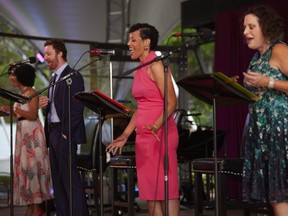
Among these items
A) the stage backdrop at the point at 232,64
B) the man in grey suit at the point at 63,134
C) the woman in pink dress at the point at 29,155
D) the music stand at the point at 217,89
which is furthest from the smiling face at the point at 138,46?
the stage backdrop at the point at 232,64

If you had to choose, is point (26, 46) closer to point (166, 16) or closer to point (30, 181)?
point (166, 16)

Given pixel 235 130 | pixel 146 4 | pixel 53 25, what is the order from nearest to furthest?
pixel 235 130, pixel 146 4, pixel 53 25

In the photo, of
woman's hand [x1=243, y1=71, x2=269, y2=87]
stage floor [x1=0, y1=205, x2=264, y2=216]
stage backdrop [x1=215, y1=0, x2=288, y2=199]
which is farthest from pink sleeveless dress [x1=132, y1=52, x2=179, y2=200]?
stage backdrop [x1=215, y1=0, x2=288, y2=199]

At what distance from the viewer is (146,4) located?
1247 centimetres

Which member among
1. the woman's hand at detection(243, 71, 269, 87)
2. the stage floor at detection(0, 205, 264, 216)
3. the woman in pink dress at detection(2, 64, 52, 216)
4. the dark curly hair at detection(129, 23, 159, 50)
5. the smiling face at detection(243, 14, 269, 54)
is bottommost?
the stage floor at detection(0, 205, 264, 216)

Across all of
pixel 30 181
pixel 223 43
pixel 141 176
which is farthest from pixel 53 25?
pixel 141 176

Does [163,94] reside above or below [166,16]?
below

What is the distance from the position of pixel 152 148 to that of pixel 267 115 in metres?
1.02

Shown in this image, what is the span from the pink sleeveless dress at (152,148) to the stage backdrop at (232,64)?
4352 mm

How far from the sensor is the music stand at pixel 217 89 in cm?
382

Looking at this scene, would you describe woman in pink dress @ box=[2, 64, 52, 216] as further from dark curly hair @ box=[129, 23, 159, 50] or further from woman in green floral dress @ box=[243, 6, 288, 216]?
woman in green floral dress @ box=[243, 6, 288, 216]

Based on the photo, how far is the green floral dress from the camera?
12.8 ft

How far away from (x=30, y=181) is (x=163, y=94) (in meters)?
2.23

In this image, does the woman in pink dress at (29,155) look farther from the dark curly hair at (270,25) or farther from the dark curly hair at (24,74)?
the dark curly hair at (270,25)
